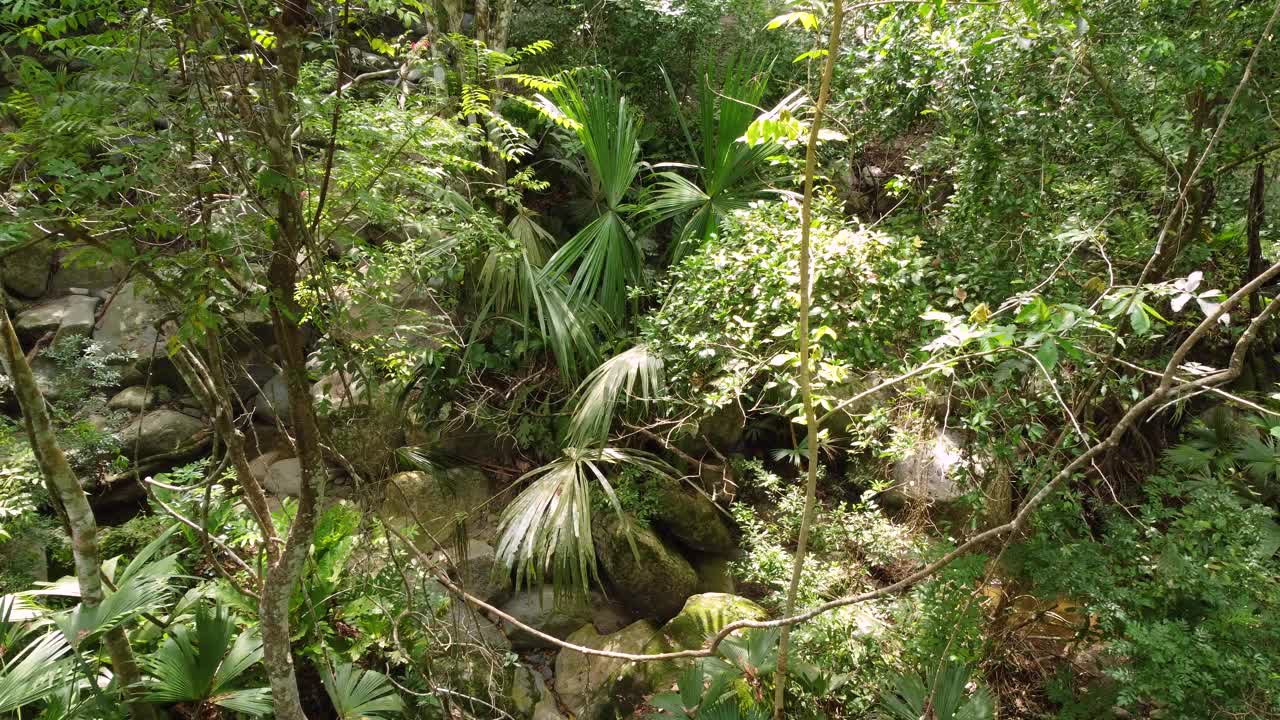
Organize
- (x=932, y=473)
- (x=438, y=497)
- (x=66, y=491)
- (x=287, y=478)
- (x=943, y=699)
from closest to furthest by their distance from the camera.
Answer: (x=66, y=491), (x=943, y=699), (x=932, y=473), (x=438, y=497), (x=287, y=478)

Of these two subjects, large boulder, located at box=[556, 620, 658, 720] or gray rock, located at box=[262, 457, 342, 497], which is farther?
gray rock, located at box=[262, 457, 342, 497]

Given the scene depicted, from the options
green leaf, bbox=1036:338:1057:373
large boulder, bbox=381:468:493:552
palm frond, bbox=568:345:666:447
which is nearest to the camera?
green leaf, bbox=1036:338:1057:373

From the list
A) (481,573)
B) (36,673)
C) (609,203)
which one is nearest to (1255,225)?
(609,203)

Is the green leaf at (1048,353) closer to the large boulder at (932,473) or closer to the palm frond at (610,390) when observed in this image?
the large boulder at (932,473)

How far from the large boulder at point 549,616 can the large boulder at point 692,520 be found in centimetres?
57

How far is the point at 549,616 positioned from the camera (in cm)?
383

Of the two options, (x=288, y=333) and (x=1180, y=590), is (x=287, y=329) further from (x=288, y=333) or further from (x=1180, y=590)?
(x=1180, y=590)

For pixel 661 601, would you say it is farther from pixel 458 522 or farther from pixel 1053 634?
pixel 1053 634

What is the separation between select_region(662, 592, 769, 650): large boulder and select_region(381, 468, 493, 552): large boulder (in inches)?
54.8

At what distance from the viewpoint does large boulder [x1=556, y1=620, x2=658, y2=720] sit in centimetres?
328

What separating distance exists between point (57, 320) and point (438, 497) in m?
3.07

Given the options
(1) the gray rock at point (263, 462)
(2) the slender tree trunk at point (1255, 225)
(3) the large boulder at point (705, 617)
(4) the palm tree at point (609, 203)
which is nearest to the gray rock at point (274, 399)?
(1) the gray rock at point (263, 462)

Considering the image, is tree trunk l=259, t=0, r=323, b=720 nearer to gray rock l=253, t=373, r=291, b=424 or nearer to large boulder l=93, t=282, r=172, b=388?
gray rock l=253, t=373, r=291, b=424

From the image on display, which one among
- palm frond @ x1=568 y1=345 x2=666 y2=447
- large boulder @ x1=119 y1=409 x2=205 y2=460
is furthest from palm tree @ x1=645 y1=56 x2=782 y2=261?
large boulder @ x1=119 y1=409 x2=205 y2=460
